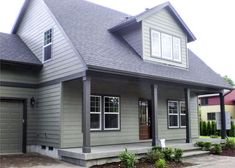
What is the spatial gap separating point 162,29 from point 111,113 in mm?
4781

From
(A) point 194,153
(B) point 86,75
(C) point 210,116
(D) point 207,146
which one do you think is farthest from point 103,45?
(C) point 210,116

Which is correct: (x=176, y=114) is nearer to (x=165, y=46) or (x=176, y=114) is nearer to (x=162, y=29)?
(x=165, y=46)

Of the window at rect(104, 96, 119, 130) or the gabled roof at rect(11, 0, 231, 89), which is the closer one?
the gabled roof at rect(11, 0, 231, 89)

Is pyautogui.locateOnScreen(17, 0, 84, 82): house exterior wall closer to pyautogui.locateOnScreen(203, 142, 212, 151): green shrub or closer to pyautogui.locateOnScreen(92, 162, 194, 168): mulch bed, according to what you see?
pyautogui.locateOnScreen(92, 162, 194, 168): mulch bed

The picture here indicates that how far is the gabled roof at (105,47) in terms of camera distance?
1140 centimetres

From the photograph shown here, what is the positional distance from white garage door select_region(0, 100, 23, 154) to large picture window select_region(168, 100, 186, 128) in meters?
7.97

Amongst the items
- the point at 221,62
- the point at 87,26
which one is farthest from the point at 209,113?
the point at 221,62

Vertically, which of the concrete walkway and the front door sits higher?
the front door

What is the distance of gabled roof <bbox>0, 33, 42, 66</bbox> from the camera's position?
12.9 metres

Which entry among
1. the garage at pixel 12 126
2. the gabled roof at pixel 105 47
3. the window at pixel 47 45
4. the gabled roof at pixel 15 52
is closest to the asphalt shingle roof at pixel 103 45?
the gabled roof at pixel 105 47

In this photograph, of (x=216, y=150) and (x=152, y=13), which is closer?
(x=216, y=150)

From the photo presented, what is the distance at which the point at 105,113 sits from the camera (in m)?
13.7

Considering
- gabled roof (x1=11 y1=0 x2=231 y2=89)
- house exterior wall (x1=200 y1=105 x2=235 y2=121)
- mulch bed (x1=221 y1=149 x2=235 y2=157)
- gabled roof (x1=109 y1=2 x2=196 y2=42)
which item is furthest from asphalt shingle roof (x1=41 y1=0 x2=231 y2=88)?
house exterior wall (x1=200 y1=105 x2=235 y2=121)

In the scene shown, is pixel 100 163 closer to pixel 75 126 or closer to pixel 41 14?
pixel 75 126
